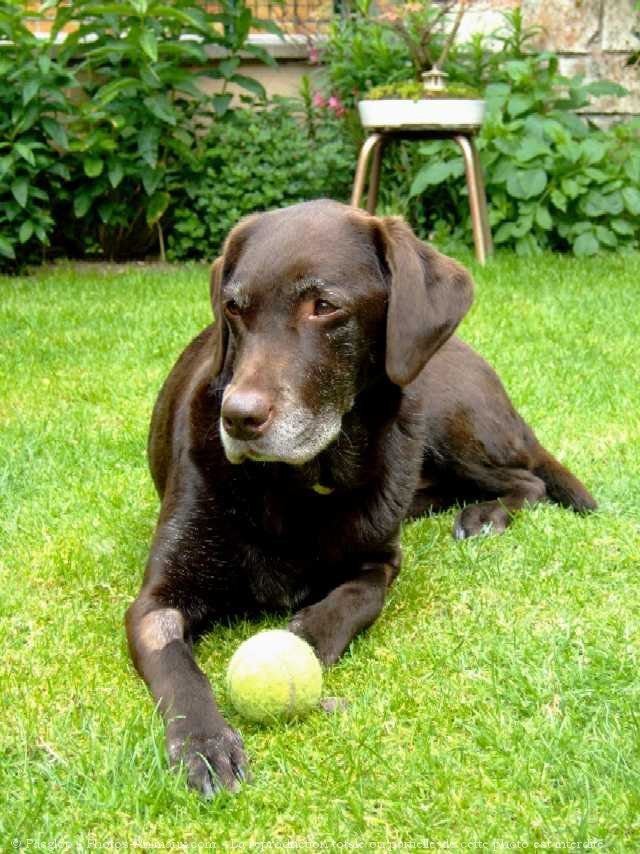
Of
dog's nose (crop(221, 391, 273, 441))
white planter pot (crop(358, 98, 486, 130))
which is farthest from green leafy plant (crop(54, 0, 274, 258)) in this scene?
dog's nose (crop(221, 391, 273, 441))

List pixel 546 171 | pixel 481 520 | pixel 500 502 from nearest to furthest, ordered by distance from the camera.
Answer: pixel 481 520 < pixel 500 502 < pixel 546 171

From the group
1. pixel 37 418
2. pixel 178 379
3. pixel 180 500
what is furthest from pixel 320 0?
pixel 180 500

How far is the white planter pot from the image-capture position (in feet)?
24.6

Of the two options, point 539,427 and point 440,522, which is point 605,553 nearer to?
point 440,522

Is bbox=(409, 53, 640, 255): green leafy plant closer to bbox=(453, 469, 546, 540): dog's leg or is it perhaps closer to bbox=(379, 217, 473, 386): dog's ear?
bbox=(453, 469, 546, 540): dog's leg

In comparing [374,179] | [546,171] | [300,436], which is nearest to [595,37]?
[546,171]

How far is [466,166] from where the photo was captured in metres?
7.69

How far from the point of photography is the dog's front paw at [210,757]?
2078 mm

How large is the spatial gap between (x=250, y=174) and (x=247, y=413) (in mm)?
6353

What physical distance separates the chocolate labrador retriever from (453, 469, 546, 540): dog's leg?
447 millimetres

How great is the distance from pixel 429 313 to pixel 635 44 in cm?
684

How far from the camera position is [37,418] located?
4652 mm

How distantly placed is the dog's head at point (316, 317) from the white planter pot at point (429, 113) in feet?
15.8

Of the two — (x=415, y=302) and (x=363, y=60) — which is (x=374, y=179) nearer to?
(x=363, y=60)
